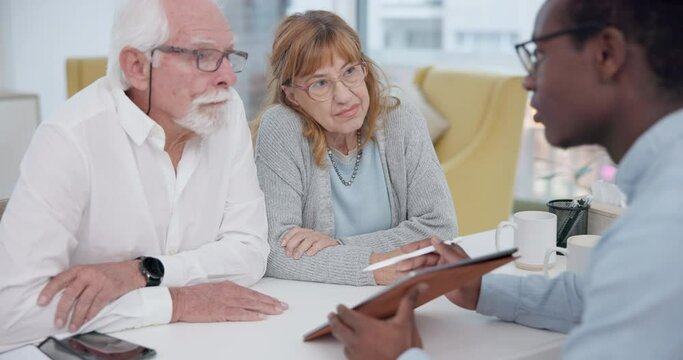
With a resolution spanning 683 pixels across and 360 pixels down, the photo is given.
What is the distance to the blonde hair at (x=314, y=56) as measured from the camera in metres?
2.18

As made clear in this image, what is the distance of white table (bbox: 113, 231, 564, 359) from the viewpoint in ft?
4.85

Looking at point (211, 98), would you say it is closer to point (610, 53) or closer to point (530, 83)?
point (530, 83)

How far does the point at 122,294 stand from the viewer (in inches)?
65.5

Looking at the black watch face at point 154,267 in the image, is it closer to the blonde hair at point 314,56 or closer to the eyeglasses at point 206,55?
the eyeglasses at point 206,55

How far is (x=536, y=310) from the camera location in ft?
5.21

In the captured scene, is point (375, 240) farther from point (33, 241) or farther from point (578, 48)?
point (578, 48)

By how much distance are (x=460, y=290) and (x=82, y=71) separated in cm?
304

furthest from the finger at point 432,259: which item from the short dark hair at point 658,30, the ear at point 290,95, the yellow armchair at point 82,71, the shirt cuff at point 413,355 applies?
the yellow armchair at point 82,71

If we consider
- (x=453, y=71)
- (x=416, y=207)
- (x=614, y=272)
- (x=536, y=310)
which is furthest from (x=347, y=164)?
(x=453, y=71)

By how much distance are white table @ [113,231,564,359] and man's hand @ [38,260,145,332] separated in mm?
83

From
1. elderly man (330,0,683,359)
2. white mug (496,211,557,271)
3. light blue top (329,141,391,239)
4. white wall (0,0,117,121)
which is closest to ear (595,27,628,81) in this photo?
elderly man (330,0,683,359)

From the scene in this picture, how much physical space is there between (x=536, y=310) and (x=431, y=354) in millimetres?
241

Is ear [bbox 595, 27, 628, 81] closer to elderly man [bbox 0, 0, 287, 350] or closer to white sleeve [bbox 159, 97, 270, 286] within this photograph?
elderly man [bbox 0, 0, 287, 350]

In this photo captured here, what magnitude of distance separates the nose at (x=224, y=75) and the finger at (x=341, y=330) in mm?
698
